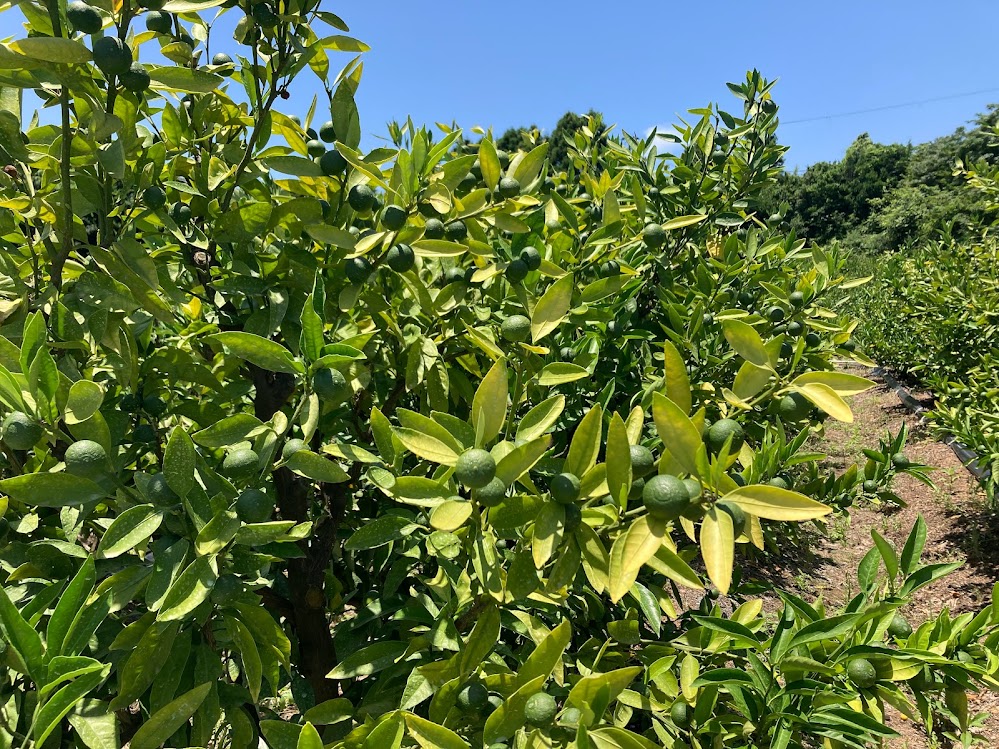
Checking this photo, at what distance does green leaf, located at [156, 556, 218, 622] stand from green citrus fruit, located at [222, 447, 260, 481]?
174 mm

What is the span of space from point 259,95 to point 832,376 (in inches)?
45.2

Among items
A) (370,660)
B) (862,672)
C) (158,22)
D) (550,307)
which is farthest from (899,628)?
(158,22)

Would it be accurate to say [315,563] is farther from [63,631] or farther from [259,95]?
[259,95]

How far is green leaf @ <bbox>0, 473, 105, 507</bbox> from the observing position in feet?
2.70

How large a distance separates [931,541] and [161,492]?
6.95 m

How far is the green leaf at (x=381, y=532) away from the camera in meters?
1.01

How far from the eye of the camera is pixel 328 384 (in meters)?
0.93

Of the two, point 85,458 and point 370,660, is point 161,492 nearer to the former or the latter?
point 85,458

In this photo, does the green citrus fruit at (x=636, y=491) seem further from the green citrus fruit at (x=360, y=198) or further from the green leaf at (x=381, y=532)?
the green citrus fruit at (x=360, y=198)

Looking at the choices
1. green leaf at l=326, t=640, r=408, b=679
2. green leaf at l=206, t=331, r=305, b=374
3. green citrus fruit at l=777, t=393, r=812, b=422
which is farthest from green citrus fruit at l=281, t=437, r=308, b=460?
green citrus fruit at l=777, t=393, r=812, b=422

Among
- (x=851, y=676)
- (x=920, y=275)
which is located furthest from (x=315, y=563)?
(x=920, y=275)

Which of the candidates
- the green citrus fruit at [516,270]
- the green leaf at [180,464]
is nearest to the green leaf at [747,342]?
the green citrus fruit at [516,270]

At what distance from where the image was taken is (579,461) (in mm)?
885

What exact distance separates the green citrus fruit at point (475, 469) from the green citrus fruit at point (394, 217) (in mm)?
557
